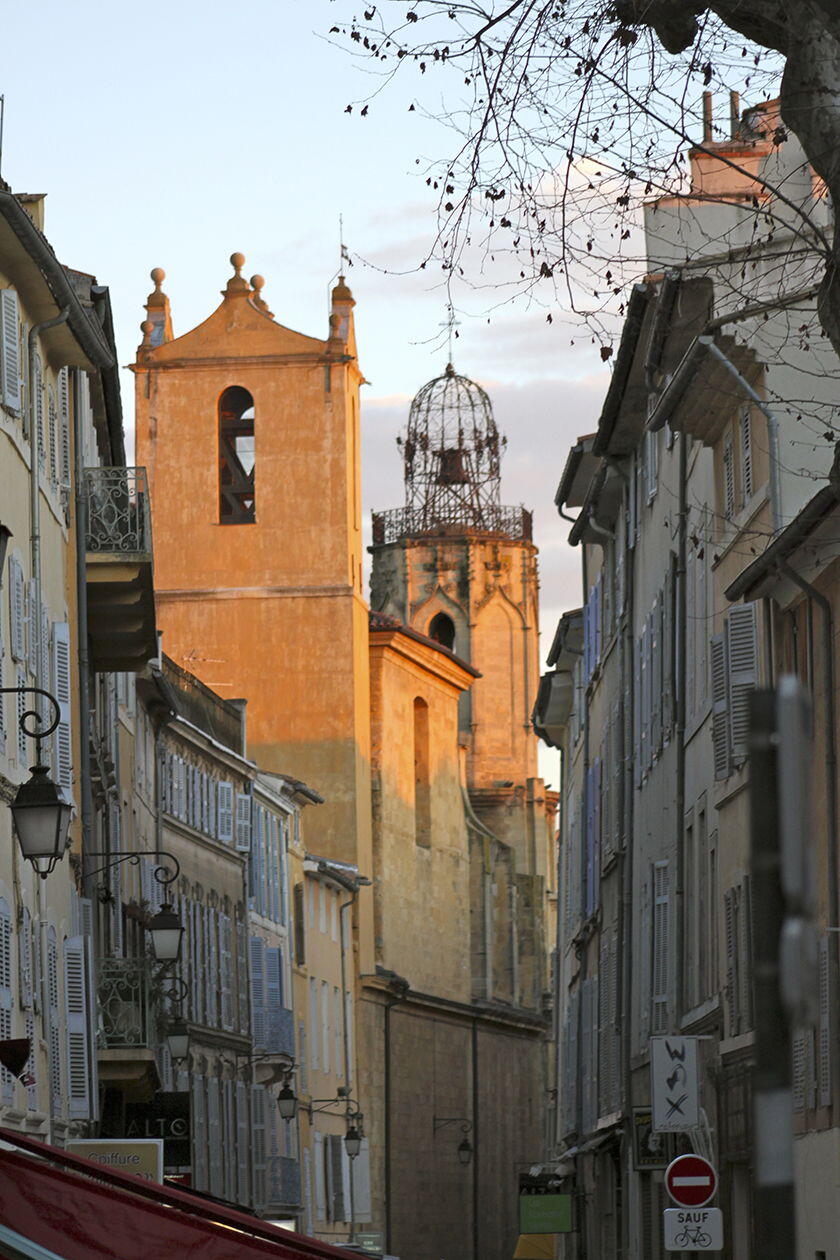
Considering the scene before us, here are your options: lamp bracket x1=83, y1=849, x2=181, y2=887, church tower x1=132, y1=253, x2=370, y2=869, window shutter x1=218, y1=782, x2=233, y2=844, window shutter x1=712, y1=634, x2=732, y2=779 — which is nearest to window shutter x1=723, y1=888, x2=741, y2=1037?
window shutter x1=712, y1=634, x2=732, y2=779

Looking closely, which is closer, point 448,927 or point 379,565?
point 448,927

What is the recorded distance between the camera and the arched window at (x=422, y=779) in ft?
226

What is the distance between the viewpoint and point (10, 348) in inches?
739

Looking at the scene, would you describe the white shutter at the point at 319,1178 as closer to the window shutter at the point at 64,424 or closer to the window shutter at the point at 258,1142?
the window shutter at the point at 258,1142

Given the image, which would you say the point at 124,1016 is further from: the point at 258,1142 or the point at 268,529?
the point at 268,529

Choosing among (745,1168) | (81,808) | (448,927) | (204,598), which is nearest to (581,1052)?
(81,808)

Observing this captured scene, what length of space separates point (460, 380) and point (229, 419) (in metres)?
23.0

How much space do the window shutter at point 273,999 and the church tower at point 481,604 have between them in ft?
110

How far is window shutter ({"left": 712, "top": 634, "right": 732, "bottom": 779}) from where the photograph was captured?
19875 mm

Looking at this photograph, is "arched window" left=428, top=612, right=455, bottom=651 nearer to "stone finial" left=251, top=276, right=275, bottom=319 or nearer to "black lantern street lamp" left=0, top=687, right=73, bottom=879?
"stone finial" left=251, top=276, right=275, bottom=319

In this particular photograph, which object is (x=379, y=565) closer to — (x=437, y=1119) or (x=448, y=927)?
(x=448, y=927)

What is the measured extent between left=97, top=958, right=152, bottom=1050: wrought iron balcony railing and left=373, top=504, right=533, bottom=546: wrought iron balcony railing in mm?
58689

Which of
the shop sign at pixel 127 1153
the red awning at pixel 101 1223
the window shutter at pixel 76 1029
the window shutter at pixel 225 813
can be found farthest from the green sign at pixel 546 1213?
the red awning at pixel 101 1223

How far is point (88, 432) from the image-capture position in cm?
2677
